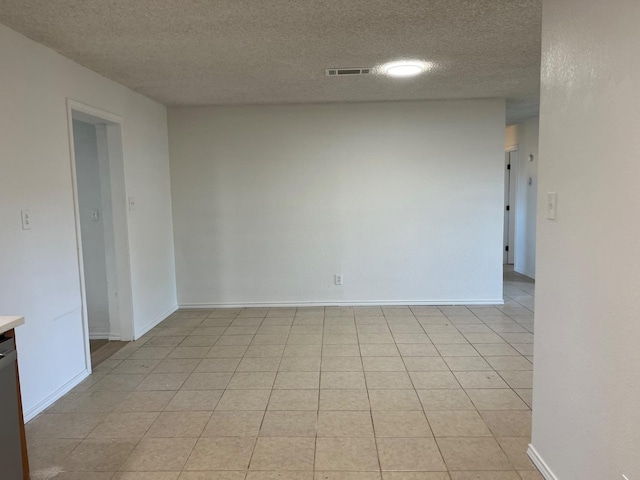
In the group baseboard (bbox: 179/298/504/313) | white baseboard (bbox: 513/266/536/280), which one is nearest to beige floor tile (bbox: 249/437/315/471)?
baseboard (bbox: 179/298/504/313)

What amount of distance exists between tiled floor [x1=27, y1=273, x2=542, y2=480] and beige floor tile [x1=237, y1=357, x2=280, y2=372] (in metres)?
0.02

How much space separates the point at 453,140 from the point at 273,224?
2287 mm

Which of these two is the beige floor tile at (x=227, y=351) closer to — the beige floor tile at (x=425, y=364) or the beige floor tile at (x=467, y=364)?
the beige floor tile at (x=425, y=364)

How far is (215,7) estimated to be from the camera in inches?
87.7

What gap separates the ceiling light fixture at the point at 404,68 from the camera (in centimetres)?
326

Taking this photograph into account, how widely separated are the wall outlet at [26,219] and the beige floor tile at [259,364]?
1721mm

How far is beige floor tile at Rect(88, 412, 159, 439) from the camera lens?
7.62 feet

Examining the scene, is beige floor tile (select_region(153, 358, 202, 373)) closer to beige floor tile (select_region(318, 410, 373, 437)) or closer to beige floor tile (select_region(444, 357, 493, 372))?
beige floor tile (select_region(318, 410, 373, 437))

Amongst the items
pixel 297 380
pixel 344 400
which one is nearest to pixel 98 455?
pixel 297 380

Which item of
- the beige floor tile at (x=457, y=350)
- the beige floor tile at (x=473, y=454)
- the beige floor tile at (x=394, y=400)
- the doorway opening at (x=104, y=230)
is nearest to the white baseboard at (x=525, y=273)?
the beige floor tile at (x=457, y=350)

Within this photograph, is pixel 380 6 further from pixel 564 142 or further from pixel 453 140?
pixel 453 140

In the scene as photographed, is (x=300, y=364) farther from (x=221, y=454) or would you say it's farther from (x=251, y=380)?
(x=221, y=454)

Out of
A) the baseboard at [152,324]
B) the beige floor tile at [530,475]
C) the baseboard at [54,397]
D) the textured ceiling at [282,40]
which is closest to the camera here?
the beige floor tile at [530,475]

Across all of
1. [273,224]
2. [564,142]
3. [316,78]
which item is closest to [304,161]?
[273,224]
